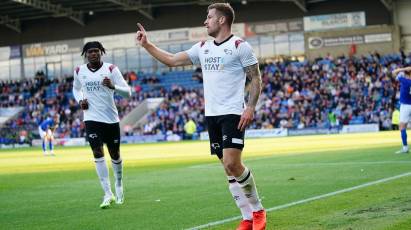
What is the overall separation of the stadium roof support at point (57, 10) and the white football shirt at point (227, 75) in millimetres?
53976

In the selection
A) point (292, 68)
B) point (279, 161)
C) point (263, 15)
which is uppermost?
point (263, 15)

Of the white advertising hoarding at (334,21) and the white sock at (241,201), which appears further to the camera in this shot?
the white advertising hoarding at (334,21)

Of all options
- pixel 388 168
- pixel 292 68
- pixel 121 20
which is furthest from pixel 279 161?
pixel 121 20

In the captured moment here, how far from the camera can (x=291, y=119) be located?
53.6 metres

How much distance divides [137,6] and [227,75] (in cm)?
5661

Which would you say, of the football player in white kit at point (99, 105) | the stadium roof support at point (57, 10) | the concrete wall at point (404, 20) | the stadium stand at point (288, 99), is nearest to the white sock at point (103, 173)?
the football player in white kit at point (99, 105)

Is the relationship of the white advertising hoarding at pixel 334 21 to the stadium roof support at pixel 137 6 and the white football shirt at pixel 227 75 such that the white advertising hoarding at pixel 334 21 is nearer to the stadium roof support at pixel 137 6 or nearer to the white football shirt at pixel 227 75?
the stadium roof support at pixel 137 6

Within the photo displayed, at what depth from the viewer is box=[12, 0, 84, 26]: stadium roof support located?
62312 millimetres

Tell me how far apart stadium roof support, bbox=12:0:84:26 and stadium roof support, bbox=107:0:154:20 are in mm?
5675

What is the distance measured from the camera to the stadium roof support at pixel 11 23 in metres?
70.9

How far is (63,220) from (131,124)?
50.8 m

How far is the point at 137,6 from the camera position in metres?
64.4

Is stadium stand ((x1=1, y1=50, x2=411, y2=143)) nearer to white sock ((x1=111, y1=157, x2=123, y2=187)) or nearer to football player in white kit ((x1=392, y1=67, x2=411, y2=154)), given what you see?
football player in white kit ((x1=392, y1=67, x2=411, y2=154))

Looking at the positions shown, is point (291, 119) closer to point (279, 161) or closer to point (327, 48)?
point (327, 48)
